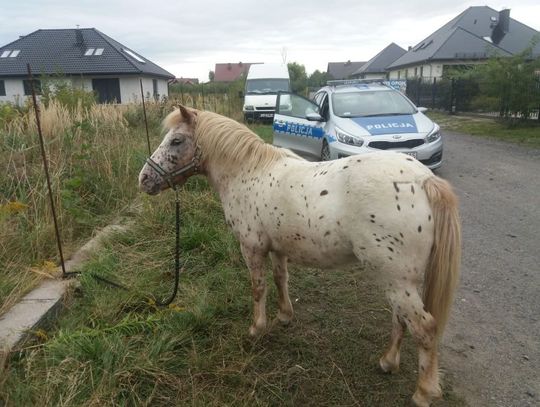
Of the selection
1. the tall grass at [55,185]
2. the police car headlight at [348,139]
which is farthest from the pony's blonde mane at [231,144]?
the police car headlight at [348,139]

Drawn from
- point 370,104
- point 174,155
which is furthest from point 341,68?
point 174,155

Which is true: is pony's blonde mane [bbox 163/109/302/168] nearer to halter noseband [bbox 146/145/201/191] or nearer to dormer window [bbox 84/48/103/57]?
halter noseband [bbox 146/145/201/191]

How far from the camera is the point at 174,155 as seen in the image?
3.01m

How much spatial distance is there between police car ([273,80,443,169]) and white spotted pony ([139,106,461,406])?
407 centimetres

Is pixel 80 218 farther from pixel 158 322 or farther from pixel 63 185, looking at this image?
pixel 158 322

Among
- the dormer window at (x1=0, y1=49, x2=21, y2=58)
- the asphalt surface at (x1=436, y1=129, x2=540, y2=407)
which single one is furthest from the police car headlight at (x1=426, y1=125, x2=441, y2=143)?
the dormer window at (x1=0, y1=49, x2=21, y2=58)

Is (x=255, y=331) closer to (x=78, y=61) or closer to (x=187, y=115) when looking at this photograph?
(x=187, y=115)

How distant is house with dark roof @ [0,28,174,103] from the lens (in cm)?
3034

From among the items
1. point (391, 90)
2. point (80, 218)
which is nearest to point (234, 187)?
point (80, 218)

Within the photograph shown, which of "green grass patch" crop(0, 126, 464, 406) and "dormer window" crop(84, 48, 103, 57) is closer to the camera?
"green grass patch" crop(0, 126, 464, 406)

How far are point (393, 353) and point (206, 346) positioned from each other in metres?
1.33

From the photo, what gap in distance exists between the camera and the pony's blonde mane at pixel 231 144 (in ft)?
9.62

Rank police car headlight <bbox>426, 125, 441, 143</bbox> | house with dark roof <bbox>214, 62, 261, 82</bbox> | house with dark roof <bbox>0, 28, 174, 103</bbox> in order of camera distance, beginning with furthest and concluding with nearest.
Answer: house with dark roof <bbox>214, 62, 261, 82</bbox>
house with dark roof <bbox>0, 28, 174, 103</bbox>
police car headlight <bbox>426, 125, 441, 143</bbox>

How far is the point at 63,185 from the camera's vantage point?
5195 millimetres
